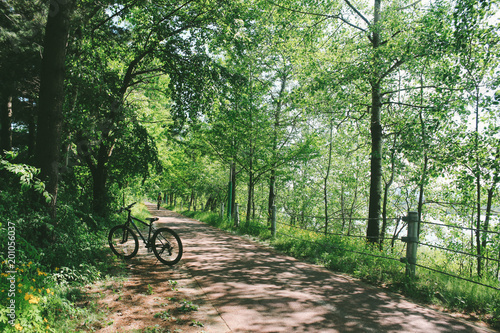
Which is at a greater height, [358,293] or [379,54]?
[379,54]

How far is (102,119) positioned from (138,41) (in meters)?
3.04

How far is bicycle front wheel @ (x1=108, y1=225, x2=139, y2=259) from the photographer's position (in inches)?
257

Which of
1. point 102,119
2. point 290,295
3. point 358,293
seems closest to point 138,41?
point 102,119

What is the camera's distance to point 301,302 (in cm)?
435

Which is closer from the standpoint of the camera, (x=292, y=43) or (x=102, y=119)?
(x=102, y=119)

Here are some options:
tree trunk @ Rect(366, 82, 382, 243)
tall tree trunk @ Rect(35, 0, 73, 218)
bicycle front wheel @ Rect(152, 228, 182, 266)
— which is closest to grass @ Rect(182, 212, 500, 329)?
tree trunk @ Rect(366, 82, 382, 243)

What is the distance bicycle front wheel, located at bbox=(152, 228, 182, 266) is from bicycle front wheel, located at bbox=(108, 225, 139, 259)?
0.58m

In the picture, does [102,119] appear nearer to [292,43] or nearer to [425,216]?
[292,43]

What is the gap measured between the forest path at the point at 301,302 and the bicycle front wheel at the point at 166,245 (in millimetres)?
314

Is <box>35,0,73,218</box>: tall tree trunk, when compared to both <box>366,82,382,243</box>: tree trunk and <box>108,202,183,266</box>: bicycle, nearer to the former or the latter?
<box>108,202,183,266</box>: bicycle

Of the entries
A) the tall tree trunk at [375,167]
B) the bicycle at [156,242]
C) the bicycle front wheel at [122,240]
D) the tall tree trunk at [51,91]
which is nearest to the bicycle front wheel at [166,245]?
the bicycle at [156,242]

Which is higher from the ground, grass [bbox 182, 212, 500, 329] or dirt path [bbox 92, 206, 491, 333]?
grass [bbox 182, 212, 500, 329]

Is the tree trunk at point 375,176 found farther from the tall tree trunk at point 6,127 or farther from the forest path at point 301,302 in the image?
the tall tree trunk at point 6,127

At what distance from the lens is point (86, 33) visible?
7.50 metres
